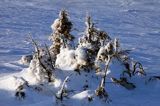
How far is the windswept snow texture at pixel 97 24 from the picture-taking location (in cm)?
673

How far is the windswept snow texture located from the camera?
22.1 ft

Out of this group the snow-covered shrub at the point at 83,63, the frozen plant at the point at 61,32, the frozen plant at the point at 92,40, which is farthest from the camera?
the frozen plant at the point at 61,32

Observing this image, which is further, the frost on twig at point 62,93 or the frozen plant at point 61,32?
the frozen plant at point 61,32

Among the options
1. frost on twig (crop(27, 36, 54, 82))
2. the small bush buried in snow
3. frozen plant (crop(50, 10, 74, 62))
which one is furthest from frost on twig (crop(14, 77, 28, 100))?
frozen plant (crop(50, 10, 74, 62))

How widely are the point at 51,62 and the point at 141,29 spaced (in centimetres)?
599

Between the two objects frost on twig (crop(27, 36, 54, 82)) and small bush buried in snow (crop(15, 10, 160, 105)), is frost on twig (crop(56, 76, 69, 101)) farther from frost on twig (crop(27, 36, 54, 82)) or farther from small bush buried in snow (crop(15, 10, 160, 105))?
frost on twig (crop(27, 36, 54, 82))

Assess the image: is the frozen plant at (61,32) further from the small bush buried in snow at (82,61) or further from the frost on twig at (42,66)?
the frost on twig at (42,66)

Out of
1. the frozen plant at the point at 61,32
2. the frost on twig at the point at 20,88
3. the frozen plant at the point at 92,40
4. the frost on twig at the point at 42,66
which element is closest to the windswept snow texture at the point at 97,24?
the frost on twig at the point at 20,88

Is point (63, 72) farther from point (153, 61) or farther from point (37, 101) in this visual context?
point (153, 61)

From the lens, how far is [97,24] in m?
12.7

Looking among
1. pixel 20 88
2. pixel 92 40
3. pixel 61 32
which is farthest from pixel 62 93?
pixel 61 32

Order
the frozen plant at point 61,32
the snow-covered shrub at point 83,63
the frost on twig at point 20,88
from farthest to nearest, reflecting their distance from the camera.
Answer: the frozen plant at point 61,32, the snow-covered shrub at point 83,63, the frost on twig at point 20,88

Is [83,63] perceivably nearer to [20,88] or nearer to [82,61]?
[82,61]

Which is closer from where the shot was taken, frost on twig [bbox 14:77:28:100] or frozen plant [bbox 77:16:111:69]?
frost on twig [bbox 14:77:28:100]
